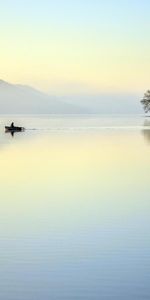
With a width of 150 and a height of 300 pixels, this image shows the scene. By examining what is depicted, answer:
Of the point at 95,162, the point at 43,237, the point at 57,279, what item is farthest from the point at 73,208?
the point at 95,162

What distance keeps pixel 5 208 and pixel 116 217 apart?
219 inches

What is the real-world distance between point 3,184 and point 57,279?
66.7ft

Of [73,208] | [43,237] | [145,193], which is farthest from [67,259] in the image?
[145,193]

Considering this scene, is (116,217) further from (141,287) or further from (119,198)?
(141,287)

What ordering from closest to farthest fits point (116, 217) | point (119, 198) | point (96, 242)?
1. point (96, 242)
2. point (116, 217)
3. point (119, 198)

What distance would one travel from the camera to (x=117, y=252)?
56.2 feet

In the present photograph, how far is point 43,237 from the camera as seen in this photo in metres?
19.3

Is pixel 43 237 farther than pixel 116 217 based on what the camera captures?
No

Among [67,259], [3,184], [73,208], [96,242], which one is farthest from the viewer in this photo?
[3,184]

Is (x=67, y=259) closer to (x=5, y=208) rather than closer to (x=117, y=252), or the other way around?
(x=117, y=252)

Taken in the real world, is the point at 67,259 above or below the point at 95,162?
below

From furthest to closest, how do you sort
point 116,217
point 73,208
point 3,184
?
point 3,184, point 73,208, point 116,217

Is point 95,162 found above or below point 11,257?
above

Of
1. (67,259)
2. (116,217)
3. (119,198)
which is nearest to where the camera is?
(67,259)
